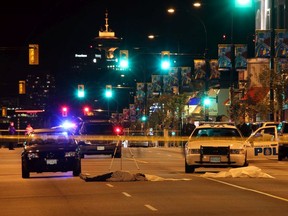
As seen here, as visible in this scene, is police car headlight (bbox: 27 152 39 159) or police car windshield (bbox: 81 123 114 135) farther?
police car windshield (bbox: 81 123 114 135)

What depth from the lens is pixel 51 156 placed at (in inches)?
1112

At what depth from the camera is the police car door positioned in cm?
4003

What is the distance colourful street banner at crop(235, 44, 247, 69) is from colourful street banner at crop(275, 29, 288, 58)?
4472 millimetres

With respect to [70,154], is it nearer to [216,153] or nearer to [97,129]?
[216,153]

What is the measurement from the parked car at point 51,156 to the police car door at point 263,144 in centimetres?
1278

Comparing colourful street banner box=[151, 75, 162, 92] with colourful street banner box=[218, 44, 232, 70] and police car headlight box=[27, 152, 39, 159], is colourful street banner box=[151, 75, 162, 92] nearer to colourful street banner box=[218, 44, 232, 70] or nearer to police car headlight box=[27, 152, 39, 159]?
colourful street banner box=[218, 44, 232, 70]

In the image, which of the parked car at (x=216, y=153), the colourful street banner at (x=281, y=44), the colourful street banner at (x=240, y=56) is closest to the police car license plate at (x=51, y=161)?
the parked car at (x=216, y=153)

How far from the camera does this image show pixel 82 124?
149 ft

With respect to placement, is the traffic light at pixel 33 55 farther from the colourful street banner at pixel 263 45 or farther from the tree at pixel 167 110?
the tree at pixel 167 110

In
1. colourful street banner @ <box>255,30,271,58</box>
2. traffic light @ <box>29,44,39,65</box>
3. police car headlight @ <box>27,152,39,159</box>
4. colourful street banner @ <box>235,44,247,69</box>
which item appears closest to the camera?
police car headlight @ <box>27,152,39,159</box>

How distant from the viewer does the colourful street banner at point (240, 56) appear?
54.3 m

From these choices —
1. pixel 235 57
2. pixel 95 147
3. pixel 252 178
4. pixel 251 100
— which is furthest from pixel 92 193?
pixel 251 100

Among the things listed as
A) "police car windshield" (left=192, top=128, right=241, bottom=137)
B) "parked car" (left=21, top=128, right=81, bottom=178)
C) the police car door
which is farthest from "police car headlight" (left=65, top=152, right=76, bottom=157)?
the police car door

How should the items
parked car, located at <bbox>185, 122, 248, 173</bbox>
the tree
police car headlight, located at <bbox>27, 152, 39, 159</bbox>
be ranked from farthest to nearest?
1. the tree
2. parked car, located at <bbox>185, 122, 248, 173</bbox>
3. police car headlight, located at <bbox>27, 152, 39, 159</bbox>
